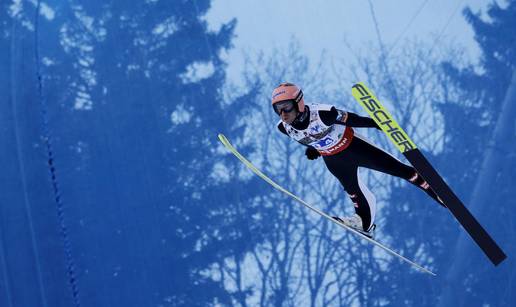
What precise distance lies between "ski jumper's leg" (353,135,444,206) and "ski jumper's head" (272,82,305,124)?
0.52 meters

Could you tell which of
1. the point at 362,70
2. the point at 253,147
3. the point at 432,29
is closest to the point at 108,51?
A: the point at 253,147

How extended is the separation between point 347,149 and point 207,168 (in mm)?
3160

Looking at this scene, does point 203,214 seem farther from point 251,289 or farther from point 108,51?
point 108,51

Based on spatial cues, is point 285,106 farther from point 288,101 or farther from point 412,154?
point 412,154

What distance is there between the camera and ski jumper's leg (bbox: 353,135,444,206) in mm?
4145

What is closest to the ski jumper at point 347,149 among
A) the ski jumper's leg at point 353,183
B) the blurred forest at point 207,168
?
the ski jumper's leg at point 353,183

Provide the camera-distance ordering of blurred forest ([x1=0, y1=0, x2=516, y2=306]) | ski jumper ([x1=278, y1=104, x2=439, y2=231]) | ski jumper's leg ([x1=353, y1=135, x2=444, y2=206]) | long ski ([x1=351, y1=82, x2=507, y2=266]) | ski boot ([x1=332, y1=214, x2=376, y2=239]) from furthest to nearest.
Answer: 1. blurred forest ([x1=0, y1=0, x2=516, y2=306])
2. ski boot ([x1=332, y1=214, x2=376, y2=239])
3. ski jumper's leg ([x1=353, y1=135, x2=444, y2=206])
4. ski jumper ([x1=278, y1=104, x2=439, y2=231])
5. long ski ([x1=351, y1=82, x2=507, y2=266])

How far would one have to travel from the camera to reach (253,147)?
734 cm

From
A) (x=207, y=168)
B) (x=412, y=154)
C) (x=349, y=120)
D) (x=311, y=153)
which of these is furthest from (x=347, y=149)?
(x=207, y=168)

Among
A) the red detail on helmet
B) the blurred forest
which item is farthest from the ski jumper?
the blurred forest

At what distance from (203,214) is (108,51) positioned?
5.86 feet

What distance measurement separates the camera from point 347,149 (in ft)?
13.8

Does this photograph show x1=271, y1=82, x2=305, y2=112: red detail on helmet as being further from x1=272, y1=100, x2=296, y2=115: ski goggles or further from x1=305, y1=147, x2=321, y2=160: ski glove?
x1=305, y1=147, x2=321, y2=160: ski glove

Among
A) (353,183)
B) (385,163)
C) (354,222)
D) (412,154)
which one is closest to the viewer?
(412,154)
